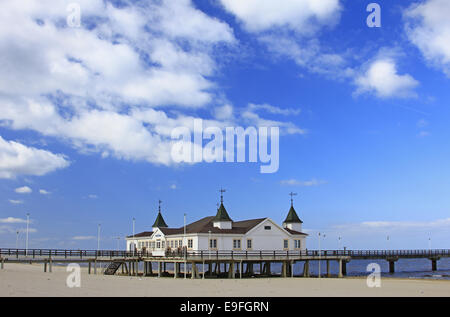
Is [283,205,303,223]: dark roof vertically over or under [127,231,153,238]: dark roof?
over

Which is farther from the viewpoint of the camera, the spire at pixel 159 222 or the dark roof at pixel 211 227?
the spire at pixel 159 222

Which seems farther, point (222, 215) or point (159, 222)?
point (159, 222)

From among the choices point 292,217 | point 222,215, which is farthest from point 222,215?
point 292,217

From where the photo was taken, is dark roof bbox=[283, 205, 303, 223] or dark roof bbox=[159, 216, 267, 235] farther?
dark roof bbox=[283, 205, 303, 223]

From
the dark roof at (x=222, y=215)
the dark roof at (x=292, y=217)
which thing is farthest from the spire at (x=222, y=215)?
the dark roof at (x=292, y=217)

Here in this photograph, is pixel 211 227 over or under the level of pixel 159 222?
under

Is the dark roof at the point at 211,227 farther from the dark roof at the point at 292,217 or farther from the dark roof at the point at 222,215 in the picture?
the dark roof at the point at 292,217

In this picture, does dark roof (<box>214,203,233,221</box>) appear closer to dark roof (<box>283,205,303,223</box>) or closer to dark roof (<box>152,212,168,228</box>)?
dark roof (<box>283,205,303,223</box>)

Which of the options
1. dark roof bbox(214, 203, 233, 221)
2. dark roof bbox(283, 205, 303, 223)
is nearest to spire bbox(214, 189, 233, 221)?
dark roof bbox(214, 203, 233, 221)

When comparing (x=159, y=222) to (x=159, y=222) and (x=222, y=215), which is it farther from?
(x=222, y=215)

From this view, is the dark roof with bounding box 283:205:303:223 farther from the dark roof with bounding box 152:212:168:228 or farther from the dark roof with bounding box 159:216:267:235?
the dark roof with bounding box 152:212:168:228
